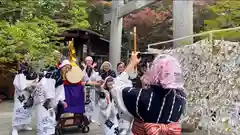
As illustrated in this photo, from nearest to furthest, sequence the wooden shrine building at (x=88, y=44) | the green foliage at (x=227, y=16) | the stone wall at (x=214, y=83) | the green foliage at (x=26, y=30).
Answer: the stone wall at (x=214, y=83), the green foliage at (x=26, y=30), the green foliage at (x=227, y=16), the wooden shrine building at (x=88, y=44)

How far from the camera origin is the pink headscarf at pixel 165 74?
2430 mm

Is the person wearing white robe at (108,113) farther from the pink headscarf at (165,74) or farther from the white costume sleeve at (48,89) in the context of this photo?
the pink headscarf at (165,74)

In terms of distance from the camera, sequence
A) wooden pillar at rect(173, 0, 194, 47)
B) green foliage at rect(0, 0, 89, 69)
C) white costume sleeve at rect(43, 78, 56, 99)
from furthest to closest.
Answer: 1. wooden pillar at rect(173, 0, 194, 47)
2. green foliage at rect(0, 0, 89, 69)
3. white costume sleeve at rect(43, 78, 56, 99)

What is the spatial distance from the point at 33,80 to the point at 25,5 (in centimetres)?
172

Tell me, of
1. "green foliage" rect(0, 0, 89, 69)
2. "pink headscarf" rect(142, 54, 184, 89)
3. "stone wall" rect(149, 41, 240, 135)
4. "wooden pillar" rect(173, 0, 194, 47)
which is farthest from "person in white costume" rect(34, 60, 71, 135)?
"pink headscarf" rect(142, 54, 184, 89)

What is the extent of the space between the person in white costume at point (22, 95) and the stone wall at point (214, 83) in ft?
10.7

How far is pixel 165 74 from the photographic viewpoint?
2.44 metres

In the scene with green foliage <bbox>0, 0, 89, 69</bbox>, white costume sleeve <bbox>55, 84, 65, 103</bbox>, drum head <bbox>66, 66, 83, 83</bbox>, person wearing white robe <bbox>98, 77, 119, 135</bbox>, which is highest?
green foliage <bbox>0, 0, 89, 69</bbox>

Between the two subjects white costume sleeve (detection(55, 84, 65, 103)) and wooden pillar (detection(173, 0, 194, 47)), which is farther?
wooden pillar (detection(173, 0, 194, 47))

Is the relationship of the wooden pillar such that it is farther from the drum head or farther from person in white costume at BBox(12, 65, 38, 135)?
person in white costume at BBox(12, 65, 38, 135)

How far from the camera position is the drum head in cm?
641

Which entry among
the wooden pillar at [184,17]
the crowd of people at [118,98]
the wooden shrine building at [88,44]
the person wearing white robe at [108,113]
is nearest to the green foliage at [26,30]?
the crowd of people at [118,98]

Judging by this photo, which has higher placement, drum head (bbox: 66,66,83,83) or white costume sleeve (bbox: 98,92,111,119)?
drum head (bbox: 66,66,83,83)

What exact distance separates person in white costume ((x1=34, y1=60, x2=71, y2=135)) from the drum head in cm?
Answer: 28
